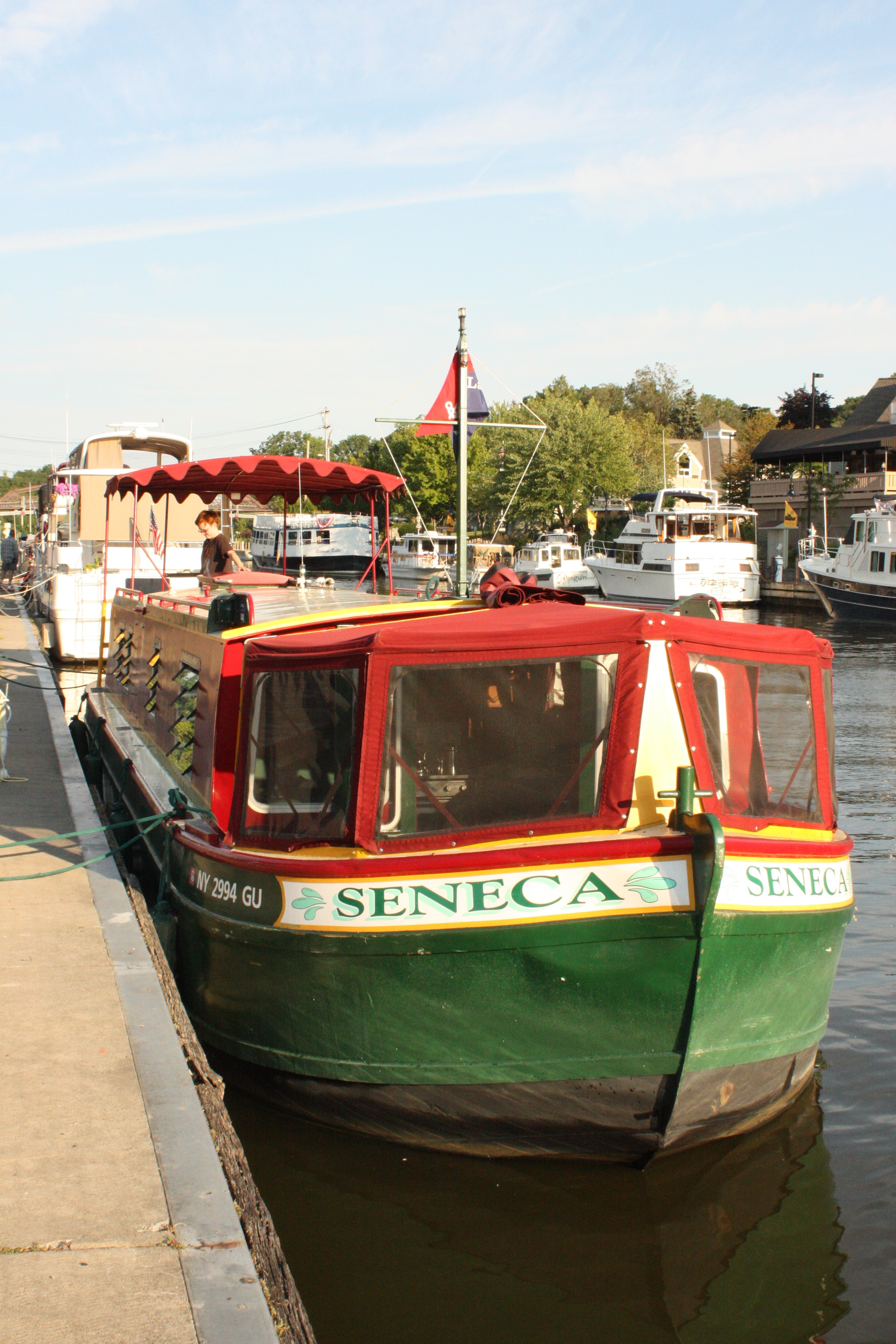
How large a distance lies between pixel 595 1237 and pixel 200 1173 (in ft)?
6.69

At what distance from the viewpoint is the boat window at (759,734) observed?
5430 millimetres

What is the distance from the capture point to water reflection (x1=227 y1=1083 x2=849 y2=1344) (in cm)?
473

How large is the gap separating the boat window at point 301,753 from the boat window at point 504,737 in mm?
349

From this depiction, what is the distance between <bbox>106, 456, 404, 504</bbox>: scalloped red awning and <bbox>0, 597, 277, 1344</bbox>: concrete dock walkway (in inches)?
189

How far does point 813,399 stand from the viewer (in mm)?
73750

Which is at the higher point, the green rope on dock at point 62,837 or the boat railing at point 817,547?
the boat railing at point 817,547

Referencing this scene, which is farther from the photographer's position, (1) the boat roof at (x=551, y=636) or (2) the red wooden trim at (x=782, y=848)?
(1) the boat roof at (x=551, y=636)

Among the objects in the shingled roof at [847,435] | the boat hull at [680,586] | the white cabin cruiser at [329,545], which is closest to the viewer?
the boat hull at [680,586]

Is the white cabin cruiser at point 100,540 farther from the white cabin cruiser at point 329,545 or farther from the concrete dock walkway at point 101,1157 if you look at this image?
the white cabin cruiser at point 329,545

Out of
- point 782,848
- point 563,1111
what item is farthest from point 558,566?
point 563,1111

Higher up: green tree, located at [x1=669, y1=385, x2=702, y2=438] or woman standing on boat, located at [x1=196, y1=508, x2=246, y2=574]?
green tree, located at [x1=669, y1=385, x2=702, y2=438]

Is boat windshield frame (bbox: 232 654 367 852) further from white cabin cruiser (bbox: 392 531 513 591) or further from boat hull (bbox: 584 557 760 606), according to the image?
white cabin cruiser (bbox: 392 531 513 591)

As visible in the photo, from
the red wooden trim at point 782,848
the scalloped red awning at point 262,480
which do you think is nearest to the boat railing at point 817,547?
the scalloped red awning at point 262,480

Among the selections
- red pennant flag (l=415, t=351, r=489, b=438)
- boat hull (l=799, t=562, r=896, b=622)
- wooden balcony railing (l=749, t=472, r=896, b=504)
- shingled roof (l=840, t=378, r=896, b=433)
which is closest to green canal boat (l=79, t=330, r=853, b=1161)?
red pennant flag (l=415, t=351, r=489, b=438)
